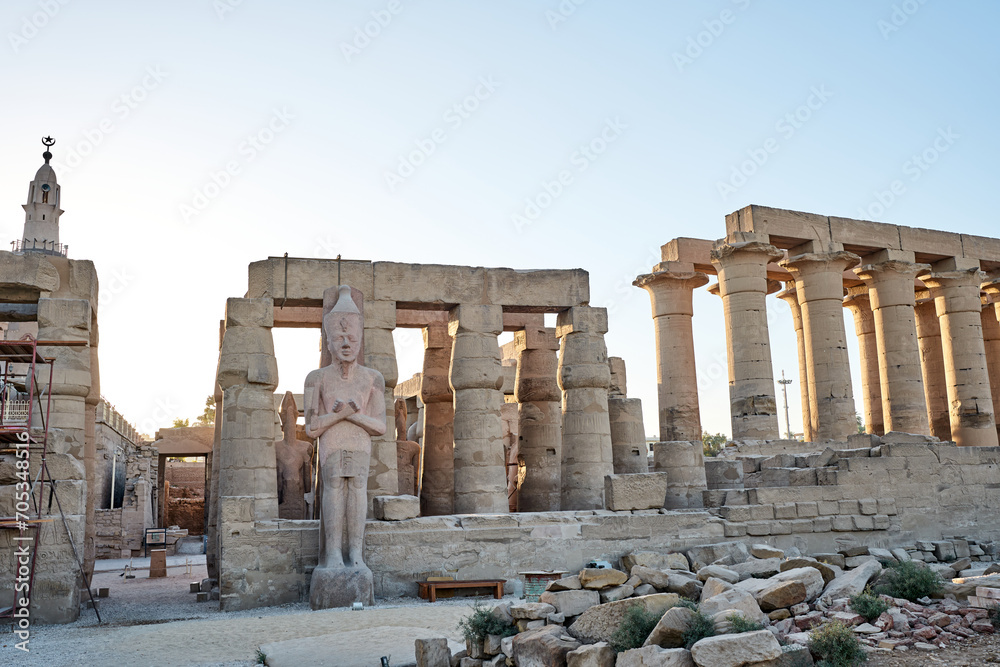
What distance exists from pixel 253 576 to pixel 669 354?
11.8m

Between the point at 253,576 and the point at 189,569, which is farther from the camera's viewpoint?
the point at 189,569

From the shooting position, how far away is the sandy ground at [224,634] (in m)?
8.58

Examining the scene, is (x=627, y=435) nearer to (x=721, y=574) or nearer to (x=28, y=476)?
(x=721, y=574)

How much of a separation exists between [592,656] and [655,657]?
2.09 feet

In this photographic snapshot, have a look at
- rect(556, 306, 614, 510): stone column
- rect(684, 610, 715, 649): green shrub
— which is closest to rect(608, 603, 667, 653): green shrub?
rect(684, 610, 715, 649): green shrub

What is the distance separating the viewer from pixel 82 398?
1295cm

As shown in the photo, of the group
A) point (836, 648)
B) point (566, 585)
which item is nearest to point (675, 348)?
point (566, 585)

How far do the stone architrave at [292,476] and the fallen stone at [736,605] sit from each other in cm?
1027

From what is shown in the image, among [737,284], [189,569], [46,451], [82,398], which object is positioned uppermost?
[737,284]

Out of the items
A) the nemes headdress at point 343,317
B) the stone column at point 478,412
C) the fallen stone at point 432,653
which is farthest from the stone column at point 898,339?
the fallen stone at point 432,653

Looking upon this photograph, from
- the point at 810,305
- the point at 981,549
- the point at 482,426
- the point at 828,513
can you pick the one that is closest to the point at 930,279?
the point at 810,305

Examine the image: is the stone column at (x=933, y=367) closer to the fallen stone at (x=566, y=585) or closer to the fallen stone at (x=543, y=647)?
the fallen stone at (x=566, y=585)

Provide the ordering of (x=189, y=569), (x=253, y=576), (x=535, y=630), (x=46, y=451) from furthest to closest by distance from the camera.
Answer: (x=189, y=569) → (x=253, y=576) → (x=46, y=451) → (x=535, y=630)

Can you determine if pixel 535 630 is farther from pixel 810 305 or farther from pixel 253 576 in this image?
pixel 810 305
